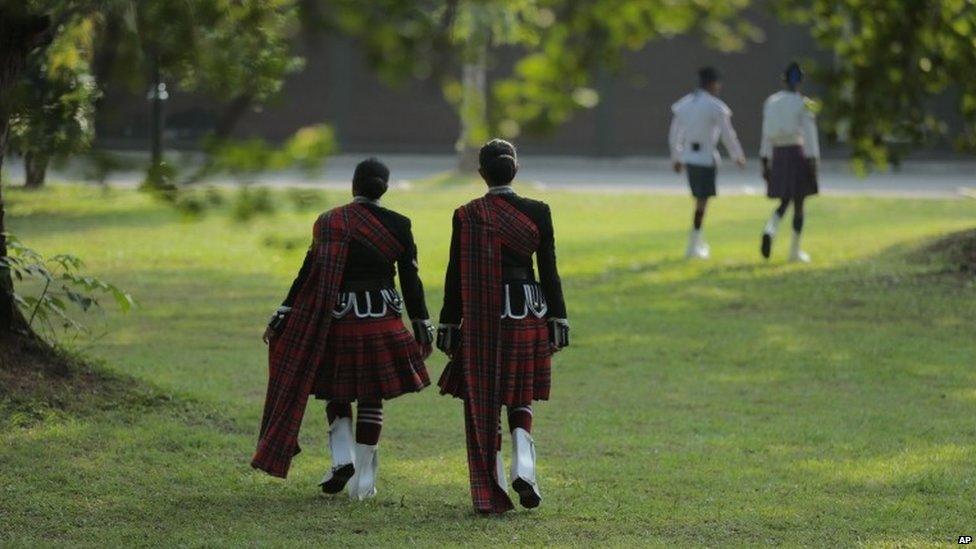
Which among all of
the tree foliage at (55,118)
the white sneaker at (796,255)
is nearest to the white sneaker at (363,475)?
the tree foliage at (55,118)

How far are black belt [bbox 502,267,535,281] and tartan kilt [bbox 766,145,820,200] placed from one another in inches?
420

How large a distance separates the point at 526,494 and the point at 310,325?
1254 mm

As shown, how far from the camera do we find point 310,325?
8562mm

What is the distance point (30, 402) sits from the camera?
34.4 feet

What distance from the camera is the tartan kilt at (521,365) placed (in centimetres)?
845

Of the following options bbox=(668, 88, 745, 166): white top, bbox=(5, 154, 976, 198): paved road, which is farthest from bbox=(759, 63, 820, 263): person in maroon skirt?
bbox=(5, 154, 976, 198): paved road

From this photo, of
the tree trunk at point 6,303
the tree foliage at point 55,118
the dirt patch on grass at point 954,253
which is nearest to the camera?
the tree foliage at point 55,118

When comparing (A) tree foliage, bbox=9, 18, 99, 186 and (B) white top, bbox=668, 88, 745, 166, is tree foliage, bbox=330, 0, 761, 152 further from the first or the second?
(B) white top, bbox=668, 88, 745, 166

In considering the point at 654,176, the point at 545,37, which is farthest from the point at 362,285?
the point at 654,176

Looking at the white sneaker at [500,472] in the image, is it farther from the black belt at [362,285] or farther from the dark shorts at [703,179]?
the dark shorts at [703,179]

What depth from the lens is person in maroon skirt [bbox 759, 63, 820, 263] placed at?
1856cm

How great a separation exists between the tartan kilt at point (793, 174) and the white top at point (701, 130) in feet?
1.50

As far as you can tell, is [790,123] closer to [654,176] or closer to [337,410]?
[337,410]

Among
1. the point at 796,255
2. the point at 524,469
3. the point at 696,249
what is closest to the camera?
the point at 524,469
